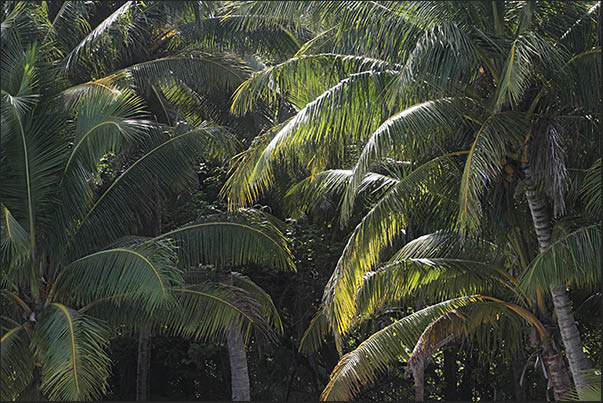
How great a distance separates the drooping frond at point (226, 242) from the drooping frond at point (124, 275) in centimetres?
62

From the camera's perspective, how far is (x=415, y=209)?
876 centimetres

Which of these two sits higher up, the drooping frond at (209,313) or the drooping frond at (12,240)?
the drooping frond at (12,240)

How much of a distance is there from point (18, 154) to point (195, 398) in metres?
8.81

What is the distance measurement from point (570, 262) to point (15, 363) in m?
5.67

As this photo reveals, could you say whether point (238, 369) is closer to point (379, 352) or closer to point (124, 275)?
point (379, 352)

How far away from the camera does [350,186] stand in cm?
737

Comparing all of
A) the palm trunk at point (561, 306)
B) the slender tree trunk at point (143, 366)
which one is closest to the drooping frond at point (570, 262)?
the palm trunk at point (561, 306)

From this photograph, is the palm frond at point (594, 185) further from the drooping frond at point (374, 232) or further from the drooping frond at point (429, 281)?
the drooping frond at point (374, 232)

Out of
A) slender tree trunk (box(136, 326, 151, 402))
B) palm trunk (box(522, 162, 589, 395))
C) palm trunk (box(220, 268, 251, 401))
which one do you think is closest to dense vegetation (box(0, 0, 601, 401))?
palm trunk (box(522, 162, 589, 395))

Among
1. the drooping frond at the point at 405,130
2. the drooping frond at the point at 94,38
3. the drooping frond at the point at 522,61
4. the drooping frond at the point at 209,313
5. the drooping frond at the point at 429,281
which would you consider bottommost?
the drooping frond at the point at 209,313

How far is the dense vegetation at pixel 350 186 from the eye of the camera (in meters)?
7.28

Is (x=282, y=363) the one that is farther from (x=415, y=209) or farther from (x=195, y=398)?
(x=415, y=209)

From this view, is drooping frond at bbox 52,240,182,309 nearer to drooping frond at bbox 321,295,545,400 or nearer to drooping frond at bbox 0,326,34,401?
drooping frond at bbox 0,326,34,401

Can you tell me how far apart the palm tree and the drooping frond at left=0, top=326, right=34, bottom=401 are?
281cm
